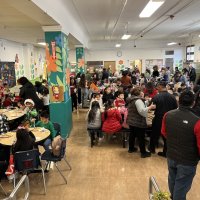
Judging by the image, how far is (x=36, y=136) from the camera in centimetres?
435

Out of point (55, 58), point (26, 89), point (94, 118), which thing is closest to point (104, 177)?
point (94, 118)

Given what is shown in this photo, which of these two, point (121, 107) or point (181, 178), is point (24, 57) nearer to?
point (121, 107)

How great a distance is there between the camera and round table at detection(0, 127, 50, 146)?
4143 millimetres

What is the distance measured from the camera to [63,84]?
6145mm

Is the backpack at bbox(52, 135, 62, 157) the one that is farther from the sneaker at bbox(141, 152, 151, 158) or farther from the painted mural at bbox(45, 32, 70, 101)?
the painted mural at bbox(45, 32, 70, 101)

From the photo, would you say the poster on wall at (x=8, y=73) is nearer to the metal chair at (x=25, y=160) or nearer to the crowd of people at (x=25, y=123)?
the crowd of people at (x=25, y=123)

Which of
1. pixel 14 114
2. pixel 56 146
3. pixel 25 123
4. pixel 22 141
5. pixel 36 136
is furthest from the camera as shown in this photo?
pixel 14 114

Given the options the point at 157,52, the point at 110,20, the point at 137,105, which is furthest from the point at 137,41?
the point at 137,105

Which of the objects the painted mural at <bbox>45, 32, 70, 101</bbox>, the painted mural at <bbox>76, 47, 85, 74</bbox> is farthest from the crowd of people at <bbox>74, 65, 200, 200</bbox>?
the painted mural at <bbox>76, 47, 85, 74</bbox>

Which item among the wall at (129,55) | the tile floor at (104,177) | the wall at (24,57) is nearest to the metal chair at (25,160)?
the tile floor at (104,177)

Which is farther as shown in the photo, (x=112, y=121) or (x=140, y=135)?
(x=112, y=121)

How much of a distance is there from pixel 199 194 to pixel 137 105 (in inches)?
78.6

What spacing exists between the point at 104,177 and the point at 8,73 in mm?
8365

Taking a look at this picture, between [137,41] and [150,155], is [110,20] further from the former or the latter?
[137,41]
